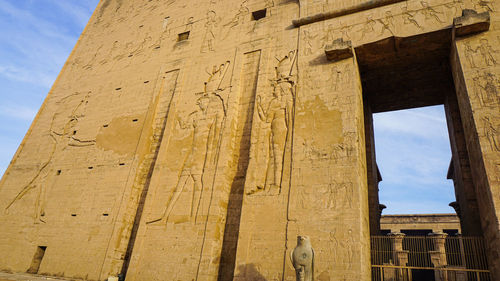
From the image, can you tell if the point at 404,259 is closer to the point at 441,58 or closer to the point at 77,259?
the point at 441,58

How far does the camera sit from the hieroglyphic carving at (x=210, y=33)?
10.2 m

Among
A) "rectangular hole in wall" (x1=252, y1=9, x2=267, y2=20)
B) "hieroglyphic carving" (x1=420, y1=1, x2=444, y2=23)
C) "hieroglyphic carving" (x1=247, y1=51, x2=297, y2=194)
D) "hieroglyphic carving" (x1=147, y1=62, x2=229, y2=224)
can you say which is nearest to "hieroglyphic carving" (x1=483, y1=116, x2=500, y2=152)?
"hieroglyphic carving" (x1=420, y1=1, x2=444, y2=23)

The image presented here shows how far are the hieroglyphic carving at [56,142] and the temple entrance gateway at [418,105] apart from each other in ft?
29.9

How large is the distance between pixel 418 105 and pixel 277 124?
225 inches

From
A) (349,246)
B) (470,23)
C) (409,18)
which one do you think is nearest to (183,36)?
(409,18)

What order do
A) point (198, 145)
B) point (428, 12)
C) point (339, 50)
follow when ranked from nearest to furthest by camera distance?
point (428, 12) → point (339, 50) → point (198, 145)

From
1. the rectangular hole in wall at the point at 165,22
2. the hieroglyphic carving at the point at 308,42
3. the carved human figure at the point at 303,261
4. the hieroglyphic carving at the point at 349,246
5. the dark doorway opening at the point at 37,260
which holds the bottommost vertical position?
the dark doorway opening at the point at 37,260

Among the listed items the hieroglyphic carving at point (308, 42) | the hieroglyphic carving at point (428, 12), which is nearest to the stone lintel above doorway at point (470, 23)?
the hieroglyphic carving at point (428, 12)

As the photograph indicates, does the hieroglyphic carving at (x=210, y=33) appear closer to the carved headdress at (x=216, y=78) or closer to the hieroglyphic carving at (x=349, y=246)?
the carved headdress at (x=216, y=78)

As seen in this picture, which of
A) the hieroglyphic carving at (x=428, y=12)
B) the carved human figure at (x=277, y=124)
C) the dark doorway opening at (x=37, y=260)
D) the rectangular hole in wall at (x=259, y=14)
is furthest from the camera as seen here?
the rectangular hole in wall at (x=259, y=14)

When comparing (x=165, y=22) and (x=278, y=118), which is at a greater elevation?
(x=165, y=22)

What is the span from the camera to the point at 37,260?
29.3 feet

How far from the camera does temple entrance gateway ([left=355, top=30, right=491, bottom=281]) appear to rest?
6.69 metres

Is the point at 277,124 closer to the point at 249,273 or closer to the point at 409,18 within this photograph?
the point at 249,273
